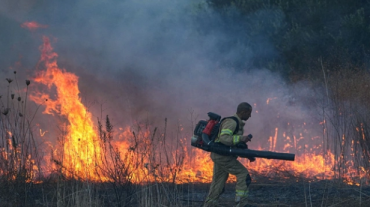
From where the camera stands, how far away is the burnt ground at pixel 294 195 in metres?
7.87

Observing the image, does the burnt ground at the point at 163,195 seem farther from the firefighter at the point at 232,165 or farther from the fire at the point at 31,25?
the fire at the point at 31,25

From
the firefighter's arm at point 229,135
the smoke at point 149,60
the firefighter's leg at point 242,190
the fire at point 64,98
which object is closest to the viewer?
the firefighter's arm at point 229,135

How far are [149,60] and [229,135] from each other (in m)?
6.43

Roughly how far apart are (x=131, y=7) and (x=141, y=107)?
2.69m

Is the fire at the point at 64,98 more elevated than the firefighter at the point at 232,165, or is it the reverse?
the fire at the point at 64,98

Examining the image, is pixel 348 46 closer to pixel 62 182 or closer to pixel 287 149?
pixel 287 149

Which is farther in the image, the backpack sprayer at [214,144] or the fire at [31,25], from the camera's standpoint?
the fire at [31,25]

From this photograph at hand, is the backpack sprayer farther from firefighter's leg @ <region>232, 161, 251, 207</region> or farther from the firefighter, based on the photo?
firefighter's leg @ <region>232, 161, 251, 207</region>

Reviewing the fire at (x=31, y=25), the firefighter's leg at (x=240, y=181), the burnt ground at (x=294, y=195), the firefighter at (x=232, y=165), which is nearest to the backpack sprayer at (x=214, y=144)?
the firefighter at (x=232, y=165)

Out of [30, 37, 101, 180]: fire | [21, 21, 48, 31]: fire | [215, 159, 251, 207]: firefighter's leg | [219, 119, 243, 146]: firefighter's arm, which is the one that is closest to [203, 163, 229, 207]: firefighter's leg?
[215, 159, 251, 207]: firefighter's leg

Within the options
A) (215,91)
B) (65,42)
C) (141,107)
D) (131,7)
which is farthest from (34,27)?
(215,91)

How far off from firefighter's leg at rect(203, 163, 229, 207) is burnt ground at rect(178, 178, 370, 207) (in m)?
0.49

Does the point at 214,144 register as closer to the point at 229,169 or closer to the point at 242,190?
the point at 229,169

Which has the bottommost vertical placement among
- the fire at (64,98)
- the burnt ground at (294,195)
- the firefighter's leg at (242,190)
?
the burnt ground at (294,195)
